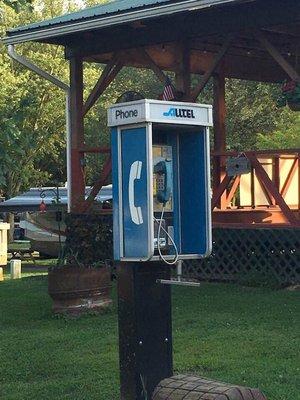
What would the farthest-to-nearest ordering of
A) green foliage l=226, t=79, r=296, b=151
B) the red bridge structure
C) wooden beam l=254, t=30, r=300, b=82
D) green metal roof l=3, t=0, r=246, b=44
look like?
1. green foliage l=226, t=79, r=296, b=151
2. the red bridge structure
3. wooden beam l=254, t=30, r=300, b=82
4. green metal roof l=3, t=0, r=246, b=44

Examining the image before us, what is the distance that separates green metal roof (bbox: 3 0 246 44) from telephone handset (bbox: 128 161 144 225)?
5.88 m

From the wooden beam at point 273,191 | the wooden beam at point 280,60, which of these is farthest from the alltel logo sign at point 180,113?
the wooden beam at point 273,191

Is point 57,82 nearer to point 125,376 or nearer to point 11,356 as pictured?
point 11,356

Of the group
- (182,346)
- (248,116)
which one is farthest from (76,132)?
(248,116)

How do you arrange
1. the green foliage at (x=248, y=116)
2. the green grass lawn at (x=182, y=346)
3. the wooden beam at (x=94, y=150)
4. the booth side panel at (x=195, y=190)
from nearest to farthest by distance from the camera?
the booth side panel at (x=195, y=190)
the green grass lawn at (x=182, y=346)
the wooden beam at (x=94, y=150)
the green foliage at (x=248, y=116)

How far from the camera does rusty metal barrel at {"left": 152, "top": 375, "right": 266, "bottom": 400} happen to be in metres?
5.01

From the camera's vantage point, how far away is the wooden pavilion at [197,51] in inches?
492

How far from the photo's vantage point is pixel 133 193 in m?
5.82

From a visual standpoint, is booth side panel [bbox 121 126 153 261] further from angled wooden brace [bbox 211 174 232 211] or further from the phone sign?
angled wooden brace [bbox 211 174 232 211]

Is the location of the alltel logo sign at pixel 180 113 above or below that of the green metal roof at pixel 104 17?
below

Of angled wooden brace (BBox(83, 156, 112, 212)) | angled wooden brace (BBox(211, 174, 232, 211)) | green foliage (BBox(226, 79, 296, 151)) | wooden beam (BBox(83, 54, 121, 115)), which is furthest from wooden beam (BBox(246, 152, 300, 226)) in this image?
green foliage (BBox(226, 79, 296, 151))

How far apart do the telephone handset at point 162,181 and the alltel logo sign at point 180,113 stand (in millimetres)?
347

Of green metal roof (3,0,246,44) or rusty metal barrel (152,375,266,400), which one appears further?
green metal roof (3,0,246,44)

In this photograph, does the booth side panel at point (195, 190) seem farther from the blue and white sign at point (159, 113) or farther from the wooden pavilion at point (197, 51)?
the wooden pavilion at point (197, 51)
